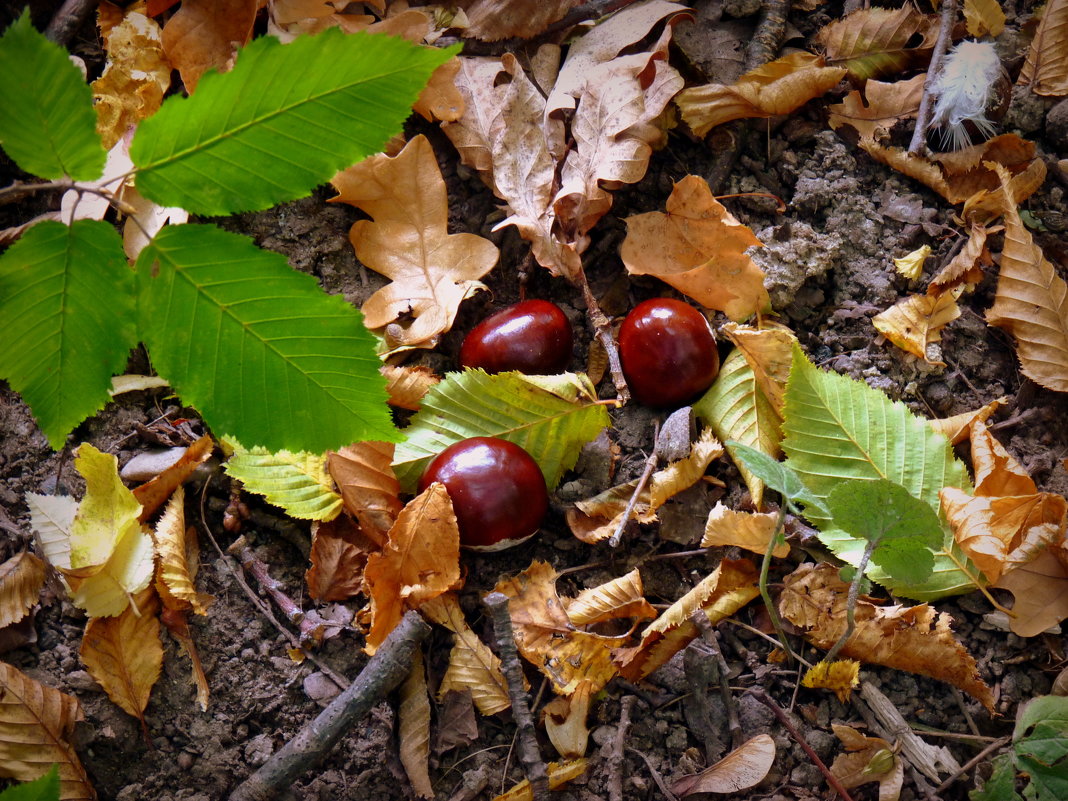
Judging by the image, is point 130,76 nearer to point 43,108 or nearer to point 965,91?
point 43,108

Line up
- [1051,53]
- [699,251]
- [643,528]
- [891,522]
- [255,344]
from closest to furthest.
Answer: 1. [255,344]
2. [891,522]
3. [643,528]
4. [699,251]
5. [1051,53]

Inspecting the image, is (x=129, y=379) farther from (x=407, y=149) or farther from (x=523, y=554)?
(x=523, y=554)

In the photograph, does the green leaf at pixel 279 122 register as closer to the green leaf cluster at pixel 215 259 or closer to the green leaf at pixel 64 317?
the green leaf cluster at pixel 215 259

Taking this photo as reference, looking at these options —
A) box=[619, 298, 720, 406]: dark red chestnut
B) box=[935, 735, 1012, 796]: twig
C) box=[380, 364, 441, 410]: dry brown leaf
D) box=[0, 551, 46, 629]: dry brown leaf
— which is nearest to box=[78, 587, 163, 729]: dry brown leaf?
box=[0, 551, 46, 629]: dry brown leaf

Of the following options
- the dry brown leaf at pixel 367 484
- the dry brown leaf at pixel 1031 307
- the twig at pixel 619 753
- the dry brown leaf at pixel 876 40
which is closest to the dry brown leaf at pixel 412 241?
the dry brown leaf at pixel 367 484

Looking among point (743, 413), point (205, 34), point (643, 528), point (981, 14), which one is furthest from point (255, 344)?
point (981, 14)

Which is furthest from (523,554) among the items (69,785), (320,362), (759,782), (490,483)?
(69,785)
